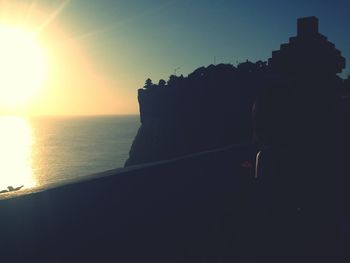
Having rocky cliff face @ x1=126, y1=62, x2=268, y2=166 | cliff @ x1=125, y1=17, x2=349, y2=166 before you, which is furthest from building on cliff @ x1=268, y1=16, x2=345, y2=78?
rocky cliff face @ x1=126, y1=62, x2=268, y2=166

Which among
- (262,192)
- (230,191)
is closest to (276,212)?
(262,192)

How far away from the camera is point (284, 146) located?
140 inches

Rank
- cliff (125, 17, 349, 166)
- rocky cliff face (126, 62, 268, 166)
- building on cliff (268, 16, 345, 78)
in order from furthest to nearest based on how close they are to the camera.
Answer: rocky cliff face (126, 62, 268, 166), building on cliff (268, 16, 345, 78), cliff (125, 17, 349, 166)

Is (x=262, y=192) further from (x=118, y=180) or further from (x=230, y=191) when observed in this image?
(x=230, y=191)

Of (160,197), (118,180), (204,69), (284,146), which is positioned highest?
(204,69)

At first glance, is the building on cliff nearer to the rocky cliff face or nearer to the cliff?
the cliff

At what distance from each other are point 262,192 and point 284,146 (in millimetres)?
489

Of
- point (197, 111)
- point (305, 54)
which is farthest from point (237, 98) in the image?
point (305, 54)

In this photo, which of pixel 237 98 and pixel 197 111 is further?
pixel 197 111

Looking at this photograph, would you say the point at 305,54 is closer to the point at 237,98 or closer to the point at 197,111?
the point at 237,98

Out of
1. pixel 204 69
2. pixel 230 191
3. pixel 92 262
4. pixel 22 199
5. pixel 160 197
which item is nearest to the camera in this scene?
pixel 22 199

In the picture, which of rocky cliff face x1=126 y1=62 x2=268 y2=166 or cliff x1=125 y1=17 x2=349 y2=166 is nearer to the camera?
cliff x1=125 y1=17 x2=349 y2=166

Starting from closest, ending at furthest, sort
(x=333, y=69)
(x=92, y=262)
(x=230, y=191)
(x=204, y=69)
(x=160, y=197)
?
1. (x=92, y=262)
2. (x=160, y=197)
3. (x=333, y=69)
4. (x=230, y=191)
5. (x=204, y=69)

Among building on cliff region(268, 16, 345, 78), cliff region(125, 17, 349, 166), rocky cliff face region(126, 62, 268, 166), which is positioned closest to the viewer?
cliff region(125, 17, 349, 166)
